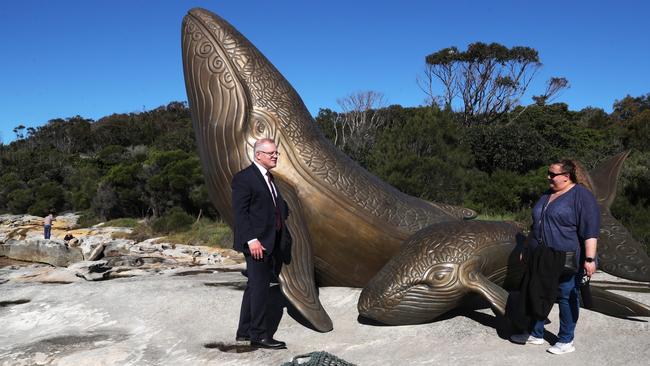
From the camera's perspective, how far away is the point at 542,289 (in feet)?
12.6

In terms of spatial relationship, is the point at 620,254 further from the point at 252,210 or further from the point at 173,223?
the point at 173,223

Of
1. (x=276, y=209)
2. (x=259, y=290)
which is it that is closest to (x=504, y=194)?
(x=276, y=209)

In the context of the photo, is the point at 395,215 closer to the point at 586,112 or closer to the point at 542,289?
the point at 542,289

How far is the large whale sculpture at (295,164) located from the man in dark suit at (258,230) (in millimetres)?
524

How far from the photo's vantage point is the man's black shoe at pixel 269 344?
4.27 m

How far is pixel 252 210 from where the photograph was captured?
162 inches

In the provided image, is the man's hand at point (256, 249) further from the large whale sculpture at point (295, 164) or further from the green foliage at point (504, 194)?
the green foliage at point (504, 194)

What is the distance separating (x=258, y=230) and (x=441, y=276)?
1558mm

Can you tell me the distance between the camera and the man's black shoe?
4.27m

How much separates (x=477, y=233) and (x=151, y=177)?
2345 cm

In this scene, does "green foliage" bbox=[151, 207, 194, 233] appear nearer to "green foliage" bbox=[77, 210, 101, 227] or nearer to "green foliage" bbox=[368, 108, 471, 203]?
"green foliage" bbox=[77, 210, 101, 227]

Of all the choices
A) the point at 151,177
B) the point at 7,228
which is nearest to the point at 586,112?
the point at 151,177

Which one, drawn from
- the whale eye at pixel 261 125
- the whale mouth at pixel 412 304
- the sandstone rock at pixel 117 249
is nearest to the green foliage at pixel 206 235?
the sandstone rock at pixel 117 249

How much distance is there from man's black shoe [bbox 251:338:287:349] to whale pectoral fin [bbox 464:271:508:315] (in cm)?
157
